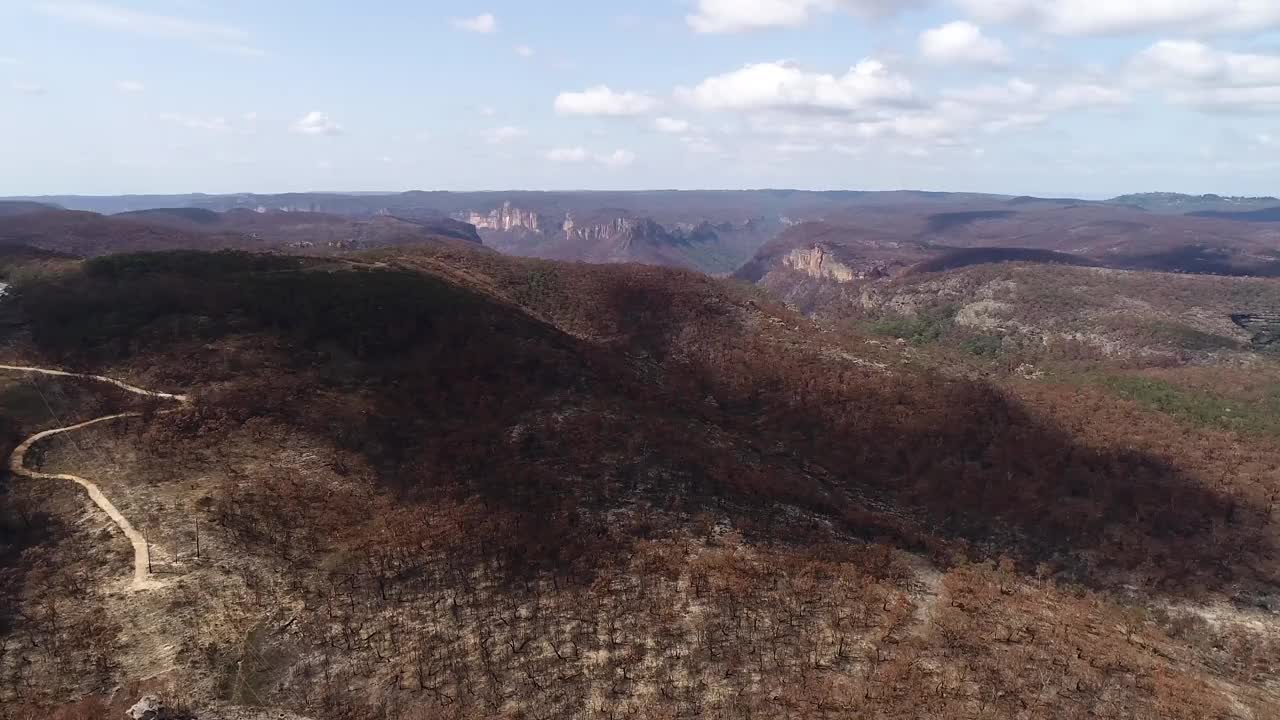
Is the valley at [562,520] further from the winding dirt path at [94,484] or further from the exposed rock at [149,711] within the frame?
the exposed rock at [149,711]

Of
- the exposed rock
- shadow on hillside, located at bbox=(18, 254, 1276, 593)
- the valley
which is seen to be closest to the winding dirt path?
the valley

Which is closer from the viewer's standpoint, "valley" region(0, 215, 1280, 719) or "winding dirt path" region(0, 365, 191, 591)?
"valley" region(0, 215, 1280, 719)

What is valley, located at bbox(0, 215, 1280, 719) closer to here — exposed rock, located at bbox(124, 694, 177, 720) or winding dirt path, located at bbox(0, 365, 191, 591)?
winding dirt path, located at bbox(0, 365, 191, 591)

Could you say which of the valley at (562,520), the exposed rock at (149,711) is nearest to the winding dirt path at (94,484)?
the valley at (562,520)

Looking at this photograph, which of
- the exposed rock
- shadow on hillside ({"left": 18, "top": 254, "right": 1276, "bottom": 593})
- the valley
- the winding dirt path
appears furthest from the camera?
shadow on hillside ({"left": 18, "top": 254, "right": 1276, "bottom": 593})

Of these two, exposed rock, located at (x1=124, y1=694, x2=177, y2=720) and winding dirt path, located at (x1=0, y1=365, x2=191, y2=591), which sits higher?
winding dirt path, located at (x1=0, y1=365, x2=191, y2=591)

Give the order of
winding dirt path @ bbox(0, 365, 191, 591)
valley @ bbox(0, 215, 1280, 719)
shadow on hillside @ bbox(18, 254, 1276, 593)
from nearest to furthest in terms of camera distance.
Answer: valley @ bbox(0, 215, 1280, 719), winding dirt path @ bbox(0, 365, 191, 591), shadow on hillside @ bbox(18, 254, 1276, 593)

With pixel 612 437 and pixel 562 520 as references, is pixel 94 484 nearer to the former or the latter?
pixel 562 520

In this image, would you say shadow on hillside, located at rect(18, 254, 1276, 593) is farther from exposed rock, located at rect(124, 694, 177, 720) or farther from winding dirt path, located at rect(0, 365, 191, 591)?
exposed rock, located at rect(124, 694, 177, 720)
